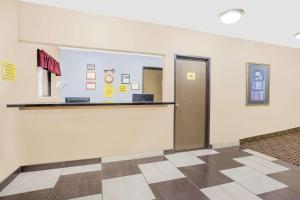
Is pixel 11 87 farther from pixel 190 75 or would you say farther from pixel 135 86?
pixel 135 86

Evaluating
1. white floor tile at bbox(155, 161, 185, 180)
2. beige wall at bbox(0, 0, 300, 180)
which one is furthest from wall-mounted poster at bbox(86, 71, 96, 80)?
white floor tile at bbox(155, 161, 185, 180)

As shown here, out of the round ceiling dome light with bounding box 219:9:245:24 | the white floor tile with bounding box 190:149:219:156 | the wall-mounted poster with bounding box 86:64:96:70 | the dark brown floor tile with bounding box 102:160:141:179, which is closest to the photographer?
the dark brown floor tile with bounding box 102:160:141:179

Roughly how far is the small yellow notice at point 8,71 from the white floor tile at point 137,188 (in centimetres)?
206

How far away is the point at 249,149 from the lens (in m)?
3.63

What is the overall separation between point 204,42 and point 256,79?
1.66 meters

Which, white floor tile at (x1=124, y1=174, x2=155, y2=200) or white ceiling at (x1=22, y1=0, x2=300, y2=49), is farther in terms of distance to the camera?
white ceiling at (x1=22, y1=0, x2=300, y2=49)

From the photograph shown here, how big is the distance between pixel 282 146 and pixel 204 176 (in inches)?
101

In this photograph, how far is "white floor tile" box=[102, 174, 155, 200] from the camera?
1.92m

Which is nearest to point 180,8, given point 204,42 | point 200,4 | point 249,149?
point 200,4

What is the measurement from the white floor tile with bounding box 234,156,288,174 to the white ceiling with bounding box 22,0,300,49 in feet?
8.18

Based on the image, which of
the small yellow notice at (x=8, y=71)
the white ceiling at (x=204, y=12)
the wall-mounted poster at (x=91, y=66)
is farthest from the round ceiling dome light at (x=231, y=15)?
the wall-mounted poster at (x=91, y=66)

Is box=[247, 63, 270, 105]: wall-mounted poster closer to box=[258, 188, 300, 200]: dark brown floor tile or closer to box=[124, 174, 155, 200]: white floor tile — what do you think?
box=[258, 188, 300, 200]: dark brown floor tile

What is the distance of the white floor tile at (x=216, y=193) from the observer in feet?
6.25

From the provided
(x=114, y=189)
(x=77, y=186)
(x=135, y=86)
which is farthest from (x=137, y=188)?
(x=135, y=86)
